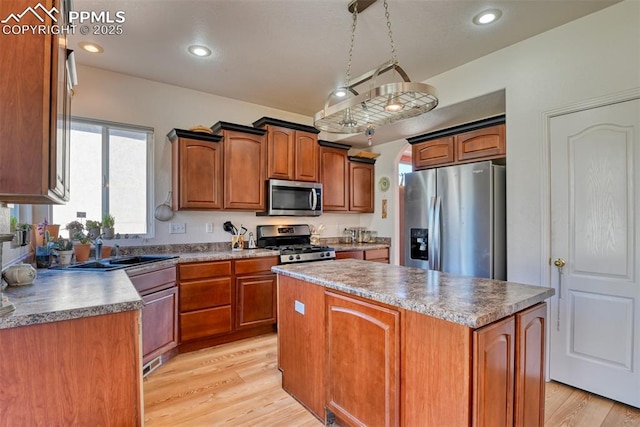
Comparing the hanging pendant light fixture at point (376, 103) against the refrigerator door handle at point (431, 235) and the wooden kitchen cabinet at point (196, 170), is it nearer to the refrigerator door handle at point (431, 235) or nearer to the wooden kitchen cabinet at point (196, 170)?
the refrigerator door handle at point (431, 235)

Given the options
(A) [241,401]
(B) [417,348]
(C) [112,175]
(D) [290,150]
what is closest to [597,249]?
(B) [417,348]

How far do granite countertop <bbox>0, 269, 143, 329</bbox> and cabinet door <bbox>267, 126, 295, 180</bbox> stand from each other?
2197mm

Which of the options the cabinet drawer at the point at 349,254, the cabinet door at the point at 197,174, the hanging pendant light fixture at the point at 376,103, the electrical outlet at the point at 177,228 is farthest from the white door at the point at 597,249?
the electrical outlet at the point at 177,228

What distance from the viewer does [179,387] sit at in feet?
7.66

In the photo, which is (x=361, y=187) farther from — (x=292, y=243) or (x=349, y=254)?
(x=292, y=243)

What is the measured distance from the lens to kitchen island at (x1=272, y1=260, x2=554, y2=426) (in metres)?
1.21

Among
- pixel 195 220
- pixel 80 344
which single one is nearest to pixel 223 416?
pixel 80 344

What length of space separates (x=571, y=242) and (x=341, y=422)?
212cm

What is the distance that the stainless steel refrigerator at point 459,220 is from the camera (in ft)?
9.37

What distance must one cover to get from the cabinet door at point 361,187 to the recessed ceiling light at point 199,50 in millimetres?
2452

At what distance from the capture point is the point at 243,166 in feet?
11.6

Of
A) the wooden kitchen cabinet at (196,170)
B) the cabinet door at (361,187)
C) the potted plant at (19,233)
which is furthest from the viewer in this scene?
the cabinet door at (361,187)

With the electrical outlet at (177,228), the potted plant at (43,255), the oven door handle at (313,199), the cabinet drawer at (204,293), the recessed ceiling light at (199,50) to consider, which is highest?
the recessed ceiling light at (199,50)

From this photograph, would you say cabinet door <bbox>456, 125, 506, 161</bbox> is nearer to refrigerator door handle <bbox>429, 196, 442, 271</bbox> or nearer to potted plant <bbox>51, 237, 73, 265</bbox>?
refrigerator door handle <bbox>429, 196, 442, 271</bbox>
